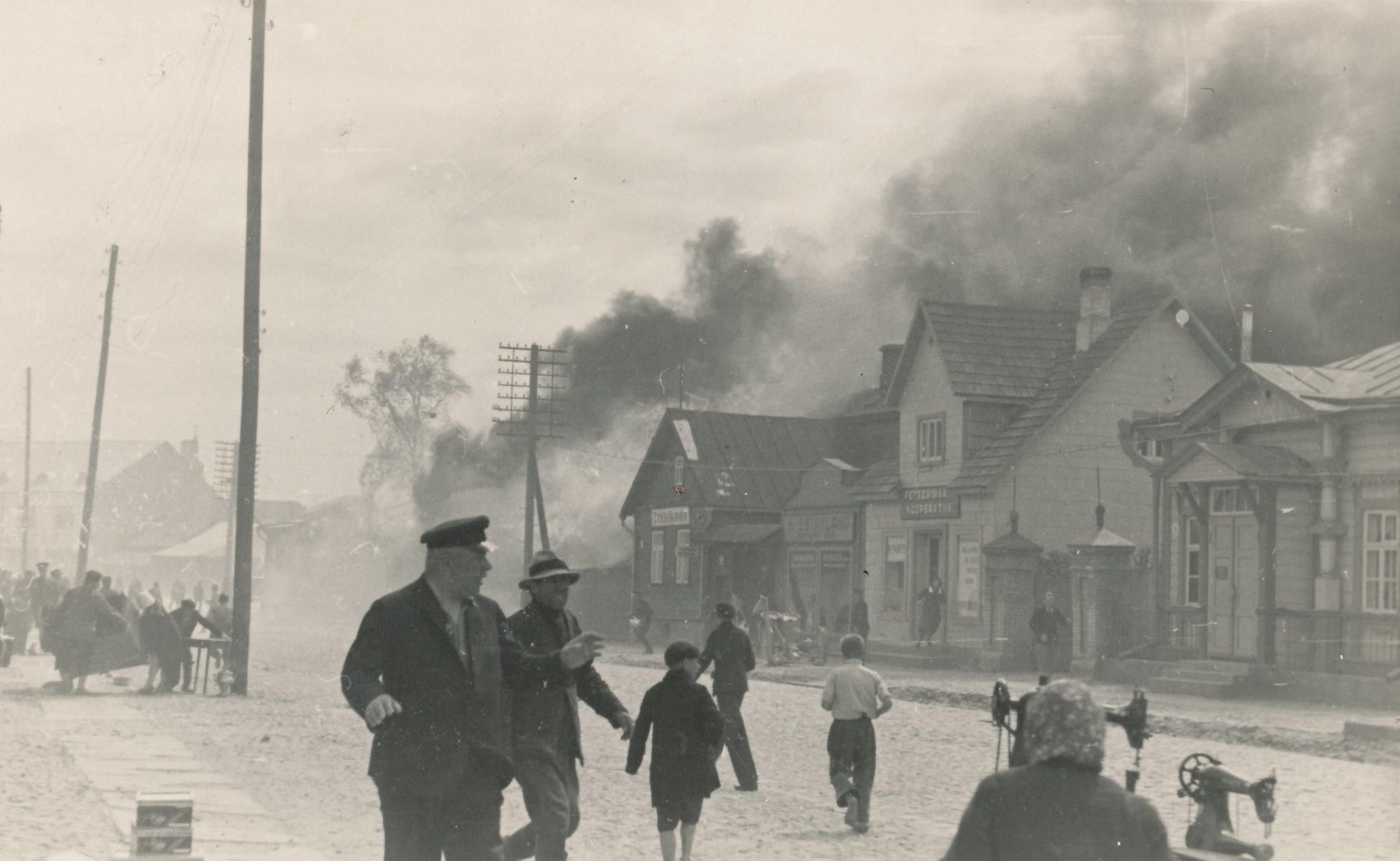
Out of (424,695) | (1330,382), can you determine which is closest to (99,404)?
(1330,382)

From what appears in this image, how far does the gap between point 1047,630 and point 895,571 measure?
9805mm

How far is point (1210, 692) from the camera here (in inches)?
947

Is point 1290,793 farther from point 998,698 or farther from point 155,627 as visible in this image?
point 155,627

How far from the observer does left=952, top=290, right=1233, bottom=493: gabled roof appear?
113 feet

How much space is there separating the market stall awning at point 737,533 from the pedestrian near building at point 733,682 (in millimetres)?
30891

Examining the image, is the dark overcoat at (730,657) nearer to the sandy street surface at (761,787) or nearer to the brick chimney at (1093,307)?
the sandy street surface at (761,787)

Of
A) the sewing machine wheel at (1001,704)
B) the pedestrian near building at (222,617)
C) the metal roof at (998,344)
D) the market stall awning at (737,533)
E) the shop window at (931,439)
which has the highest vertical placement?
the metal roof at (998,344)

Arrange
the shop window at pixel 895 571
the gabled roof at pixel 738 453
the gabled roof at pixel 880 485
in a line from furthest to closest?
the gabled roof at pixel 738 453
the gabled roof at pixel 880 485
the shop window at pixel 895 571

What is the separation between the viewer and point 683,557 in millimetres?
48812

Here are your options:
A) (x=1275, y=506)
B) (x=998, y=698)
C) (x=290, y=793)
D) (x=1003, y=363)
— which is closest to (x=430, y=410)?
(x=1003, y=363)

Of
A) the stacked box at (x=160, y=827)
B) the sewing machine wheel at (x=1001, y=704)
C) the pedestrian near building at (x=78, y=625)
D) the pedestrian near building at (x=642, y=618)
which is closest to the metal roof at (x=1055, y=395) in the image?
the pedestrian near building at (x=642, y=618)

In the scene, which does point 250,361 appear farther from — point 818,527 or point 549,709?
point 818,527

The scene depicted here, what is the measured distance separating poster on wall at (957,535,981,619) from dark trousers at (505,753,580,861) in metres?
26.8

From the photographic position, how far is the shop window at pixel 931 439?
121 feet
